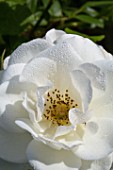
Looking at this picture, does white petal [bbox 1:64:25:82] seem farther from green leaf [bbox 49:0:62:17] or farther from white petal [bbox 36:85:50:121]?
green leaf [bbox 49:0:62:17]

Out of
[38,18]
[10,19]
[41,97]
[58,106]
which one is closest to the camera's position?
[41,97]

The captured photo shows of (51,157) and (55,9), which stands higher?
(51,157)

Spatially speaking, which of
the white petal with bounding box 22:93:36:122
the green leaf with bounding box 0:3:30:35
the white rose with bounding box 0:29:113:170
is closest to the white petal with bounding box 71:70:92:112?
the white rose with bounding box 0:29:113:170

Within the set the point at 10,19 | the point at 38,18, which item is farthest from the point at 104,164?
the point at 38,18

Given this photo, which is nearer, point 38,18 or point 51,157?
point 51,157

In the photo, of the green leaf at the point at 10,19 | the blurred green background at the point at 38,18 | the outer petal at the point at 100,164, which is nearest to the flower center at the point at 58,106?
the outer petal at the point at 100,164

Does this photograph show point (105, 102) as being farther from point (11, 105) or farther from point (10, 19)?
point (10, 19)

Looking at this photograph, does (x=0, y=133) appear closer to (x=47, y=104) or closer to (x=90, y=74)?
(x=47, y=104)
